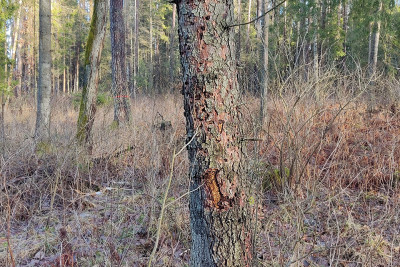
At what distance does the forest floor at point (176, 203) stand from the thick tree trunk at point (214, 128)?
0.23 meters

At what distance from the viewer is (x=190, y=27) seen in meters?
1.58

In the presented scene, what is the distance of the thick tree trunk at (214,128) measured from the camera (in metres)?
1.57

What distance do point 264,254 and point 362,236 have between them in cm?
92

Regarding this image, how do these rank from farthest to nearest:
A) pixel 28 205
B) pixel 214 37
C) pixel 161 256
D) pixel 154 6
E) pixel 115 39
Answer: pixel 154 6, pixel 115 39, pixel 28 205, pixel 161 256, pixel 214 37

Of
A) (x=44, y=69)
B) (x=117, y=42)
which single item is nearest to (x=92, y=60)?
(x=44, y=69)

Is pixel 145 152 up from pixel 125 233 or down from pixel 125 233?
up

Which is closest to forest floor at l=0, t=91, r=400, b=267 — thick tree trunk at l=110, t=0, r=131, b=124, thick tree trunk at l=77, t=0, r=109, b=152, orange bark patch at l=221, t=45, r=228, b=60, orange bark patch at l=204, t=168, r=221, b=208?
orange bark patch at l=204, t=168, r=221, b=208

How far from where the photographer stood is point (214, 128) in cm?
160

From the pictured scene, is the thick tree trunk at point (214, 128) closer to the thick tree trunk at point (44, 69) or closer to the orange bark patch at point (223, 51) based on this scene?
the orange bark patch at point (223, 51)

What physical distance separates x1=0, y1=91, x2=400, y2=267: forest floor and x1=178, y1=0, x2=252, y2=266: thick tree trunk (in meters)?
0.23

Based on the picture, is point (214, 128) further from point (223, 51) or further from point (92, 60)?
point (92, 60)

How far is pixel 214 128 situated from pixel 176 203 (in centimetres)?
169

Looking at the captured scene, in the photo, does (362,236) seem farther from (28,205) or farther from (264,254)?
(28,205)

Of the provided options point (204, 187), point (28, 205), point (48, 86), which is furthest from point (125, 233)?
point (48, 86)
